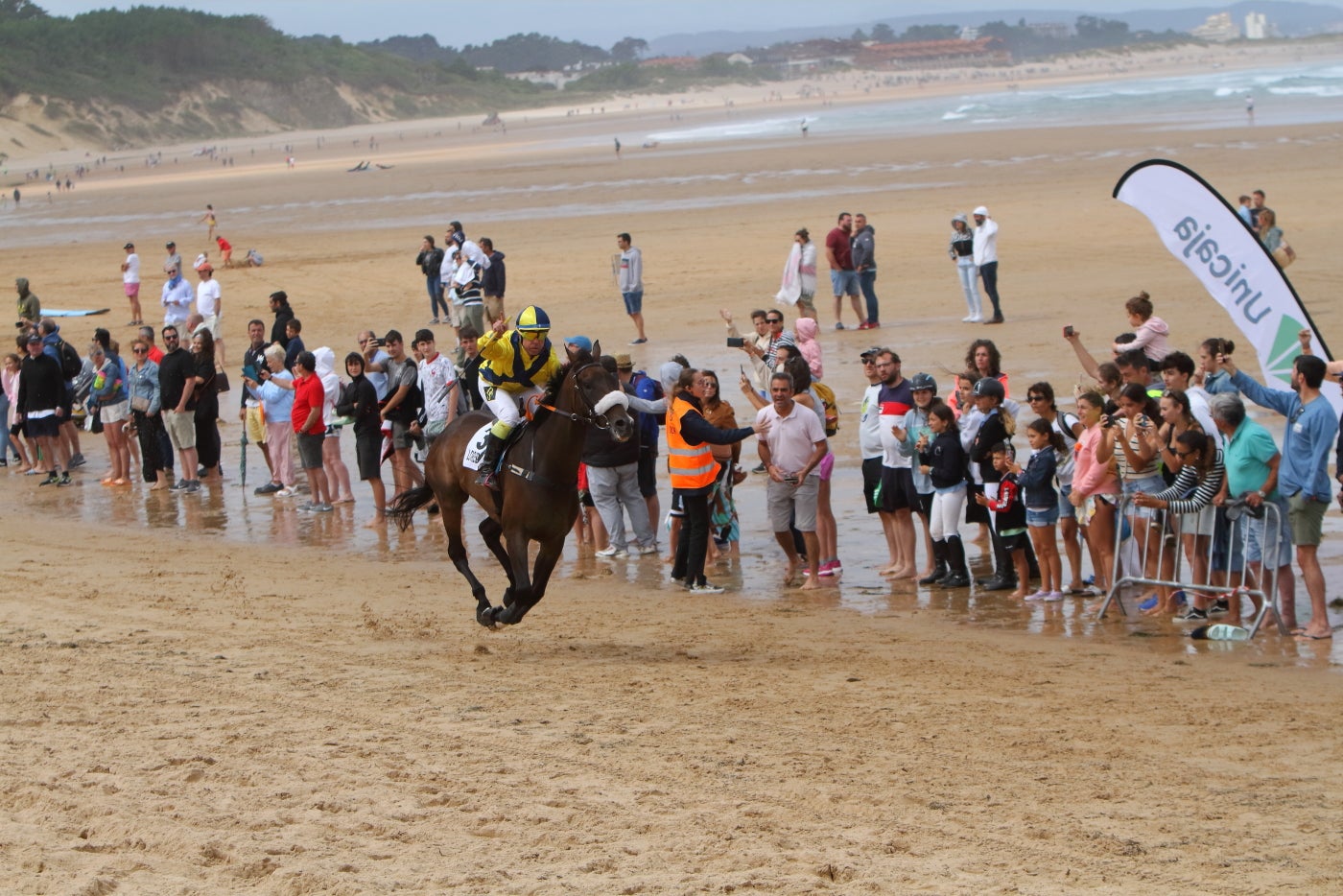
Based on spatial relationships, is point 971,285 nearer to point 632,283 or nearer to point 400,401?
point 632,283

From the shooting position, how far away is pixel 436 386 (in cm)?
1335

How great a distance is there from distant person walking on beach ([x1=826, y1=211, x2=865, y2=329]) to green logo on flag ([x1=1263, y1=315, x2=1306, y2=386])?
11.8 m

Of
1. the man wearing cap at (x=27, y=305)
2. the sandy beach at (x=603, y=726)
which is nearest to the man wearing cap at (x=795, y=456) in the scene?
the sandy beach at (x=603, y=726)

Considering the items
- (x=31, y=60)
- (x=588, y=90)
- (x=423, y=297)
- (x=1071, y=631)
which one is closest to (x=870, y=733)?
(x=1071, y=631)

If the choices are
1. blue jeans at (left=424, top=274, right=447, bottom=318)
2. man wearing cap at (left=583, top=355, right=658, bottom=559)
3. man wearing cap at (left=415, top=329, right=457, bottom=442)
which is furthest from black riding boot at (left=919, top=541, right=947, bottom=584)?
blue jeans at (left=424, top=274, right=447, bottom=318)

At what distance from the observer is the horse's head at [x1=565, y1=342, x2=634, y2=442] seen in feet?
28.7

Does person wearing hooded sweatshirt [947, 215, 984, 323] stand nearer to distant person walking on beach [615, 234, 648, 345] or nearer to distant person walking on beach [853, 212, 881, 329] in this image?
distant person walking on beach [853, 212, 881, 329]

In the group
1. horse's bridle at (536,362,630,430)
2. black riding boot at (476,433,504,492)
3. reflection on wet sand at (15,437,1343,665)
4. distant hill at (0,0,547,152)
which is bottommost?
reflection on wet sand at (15,437,1343,665)

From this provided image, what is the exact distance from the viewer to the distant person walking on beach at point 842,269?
21.5 m

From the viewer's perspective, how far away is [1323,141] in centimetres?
4556

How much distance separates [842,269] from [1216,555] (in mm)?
12690

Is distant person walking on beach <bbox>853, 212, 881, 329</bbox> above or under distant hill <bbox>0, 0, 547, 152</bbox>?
under

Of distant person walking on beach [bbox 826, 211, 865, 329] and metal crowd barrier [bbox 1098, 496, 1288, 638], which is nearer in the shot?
metal crowd barrier [bbox 1098, 496, 1288, 638]

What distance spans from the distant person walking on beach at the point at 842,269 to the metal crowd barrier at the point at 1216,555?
11846 millimetres
